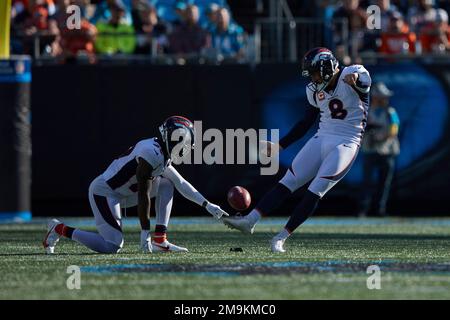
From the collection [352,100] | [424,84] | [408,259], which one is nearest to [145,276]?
[408,259]

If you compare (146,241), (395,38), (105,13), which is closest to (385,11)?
(395,38)

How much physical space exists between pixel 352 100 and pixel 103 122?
691 cm

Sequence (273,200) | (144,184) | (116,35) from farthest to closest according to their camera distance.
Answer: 1. (116,35)
2. (273,200)
3. (144,184)

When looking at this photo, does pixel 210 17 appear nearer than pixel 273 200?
No

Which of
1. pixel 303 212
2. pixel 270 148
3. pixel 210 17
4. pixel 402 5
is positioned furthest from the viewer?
pixel 402 5

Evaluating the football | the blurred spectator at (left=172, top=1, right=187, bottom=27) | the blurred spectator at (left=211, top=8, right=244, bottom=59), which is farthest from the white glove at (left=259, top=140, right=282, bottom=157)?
the blurred spectator at (left=172, top=1, right=187, bottom=27)

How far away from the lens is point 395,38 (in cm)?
1582

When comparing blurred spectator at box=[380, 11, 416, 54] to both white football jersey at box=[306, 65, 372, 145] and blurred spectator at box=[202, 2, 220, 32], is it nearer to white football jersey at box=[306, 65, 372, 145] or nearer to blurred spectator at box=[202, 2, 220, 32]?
blurred spectator at box=[202, 2, 220, 32]

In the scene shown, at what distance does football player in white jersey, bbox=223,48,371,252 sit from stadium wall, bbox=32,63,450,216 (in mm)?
6081

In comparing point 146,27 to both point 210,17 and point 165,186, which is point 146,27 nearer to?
point 210,17

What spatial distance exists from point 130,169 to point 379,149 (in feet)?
24.1

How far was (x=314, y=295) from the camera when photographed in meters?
6.26

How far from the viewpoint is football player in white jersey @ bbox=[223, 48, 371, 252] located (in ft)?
29.6
